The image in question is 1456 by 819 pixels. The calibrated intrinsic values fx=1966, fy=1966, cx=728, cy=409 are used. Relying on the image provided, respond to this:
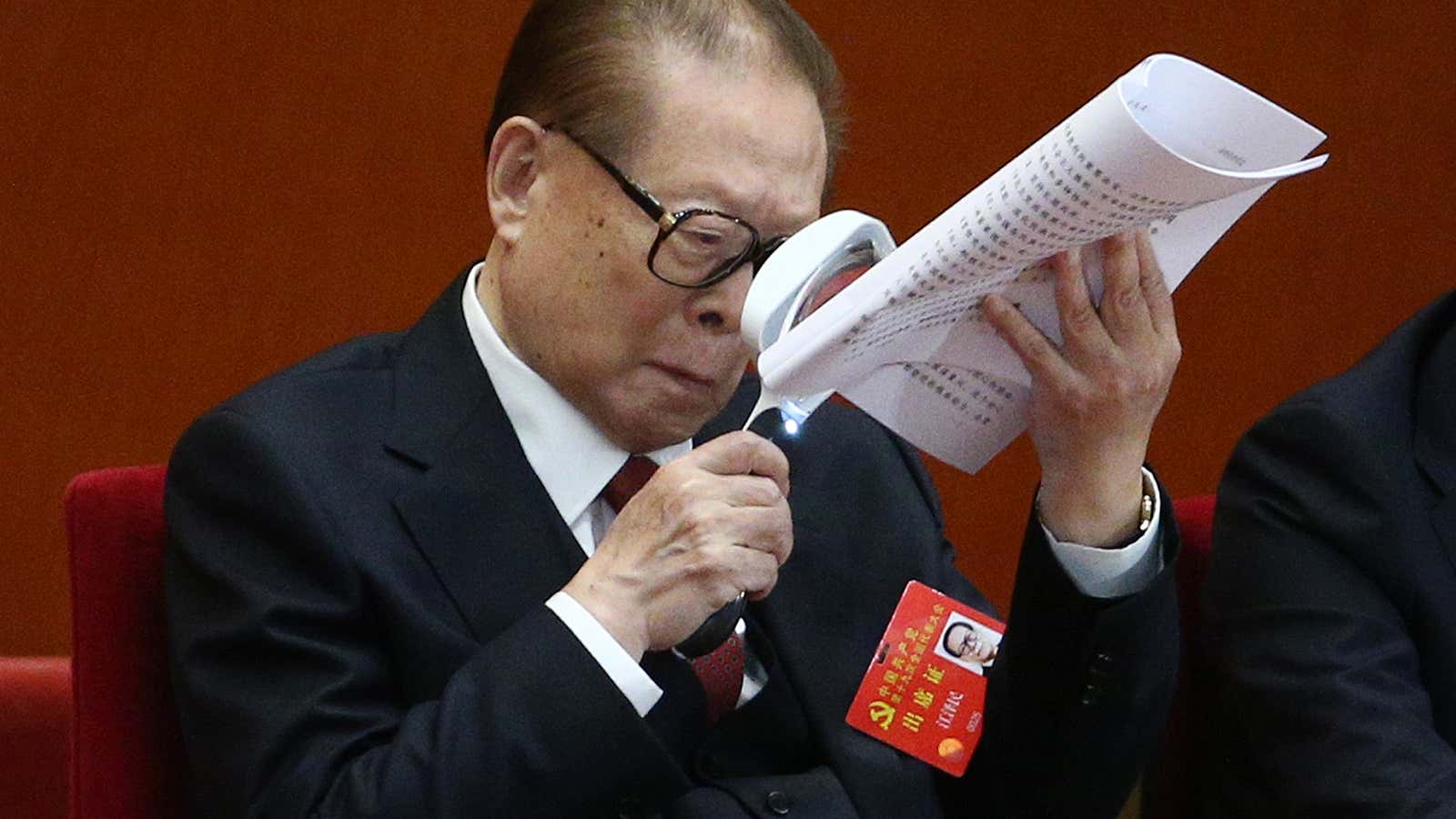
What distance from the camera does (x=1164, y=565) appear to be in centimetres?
194

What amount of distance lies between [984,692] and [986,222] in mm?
730

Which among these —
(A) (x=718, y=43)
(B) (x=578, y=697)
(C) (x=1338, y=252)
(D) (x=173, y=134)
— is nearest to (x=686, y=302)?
(A) (x=718, y=43)

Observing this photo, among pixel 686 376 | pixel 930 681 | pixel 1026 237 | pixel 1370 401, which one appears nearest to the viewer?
pixel 1026 237

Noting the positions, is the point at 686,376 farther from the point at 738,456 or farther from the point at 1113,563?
the point at 1113,563

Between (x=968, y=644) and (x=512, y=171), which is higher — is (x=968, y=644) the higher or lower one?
the lower one

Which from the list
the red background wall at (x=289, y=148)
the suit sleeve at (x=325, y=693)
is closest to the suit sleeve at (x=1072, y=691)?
the suit sleeve at (x=325, y=693)

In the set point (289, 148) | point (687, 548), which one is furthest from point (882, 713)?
point (289, 148)

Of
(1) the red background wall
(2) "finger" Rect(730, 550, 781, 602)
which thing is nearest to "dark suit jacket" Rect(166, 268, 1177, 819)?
(2) "finger" Rect(730, 550, 781, 602)

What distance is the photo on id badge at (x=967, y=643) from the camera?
208cm

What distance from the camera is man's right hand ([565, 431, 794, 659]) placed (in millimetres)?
1702

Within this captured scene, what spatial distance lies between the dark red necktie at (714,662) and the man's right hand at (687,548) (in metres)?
0.13

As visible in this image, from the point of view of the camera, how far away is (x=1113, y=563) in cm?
193

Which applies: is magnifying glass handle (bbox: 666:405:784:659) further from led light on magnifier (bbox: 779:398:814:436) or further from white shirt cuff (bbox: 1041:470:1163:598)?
white shirt cuff (bbox: 1041:470:1163:598)

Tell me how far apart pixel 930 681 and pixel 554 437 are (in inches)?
18.6
